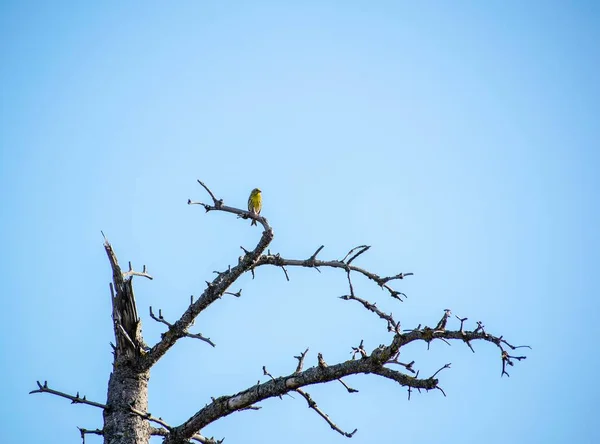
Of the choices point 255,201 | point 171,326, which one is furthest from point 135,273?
point 255,201

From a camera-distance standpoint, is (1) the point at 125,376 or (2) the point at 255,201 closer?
(1) the point at 125,376

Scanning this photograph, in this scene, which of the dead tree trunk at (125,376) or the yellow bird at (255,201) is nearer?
the dead tree trunk at (125,376)

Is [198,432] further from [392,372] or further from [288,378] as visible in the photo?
[392,372]

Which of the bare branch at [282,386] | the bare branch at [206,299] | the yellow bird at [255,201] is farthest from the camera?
the yellow bird at [255,201]

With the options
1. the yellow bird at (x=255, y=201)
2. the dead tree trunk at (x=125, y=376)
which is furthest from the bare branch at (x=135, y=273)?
the yellow bird at (x=255, y=201)

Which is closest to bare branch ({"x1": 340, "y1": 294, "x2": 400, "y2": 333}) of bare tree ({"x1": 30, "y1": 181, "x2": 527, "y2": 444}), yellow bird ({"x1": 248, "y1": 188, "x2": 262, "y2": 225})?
bare tree ({"x1": 30, "y1": 181, "x2": 527, "y2": 444})

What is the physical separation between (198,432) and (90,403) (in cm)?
106

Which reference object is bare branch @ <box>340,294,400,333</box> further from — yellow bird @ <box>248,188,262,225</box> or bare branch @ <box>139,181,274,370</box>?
yellow bird @ <box>248,188,262,225</box>

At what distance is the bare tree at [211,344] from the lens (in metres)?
6.04

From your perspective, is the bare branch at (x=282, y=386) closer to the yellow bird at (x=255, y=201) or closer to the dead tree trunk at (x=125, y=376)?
the dead tree trunk at (x=125, y=376)

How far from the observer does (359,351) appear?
6.09 metres

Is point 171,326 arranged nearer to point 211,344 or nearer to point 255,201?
point 211,344

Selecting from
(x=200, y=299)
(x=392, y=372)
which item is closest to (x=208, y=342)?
(x=200, y=299)

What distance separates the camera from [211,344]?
6621mm
